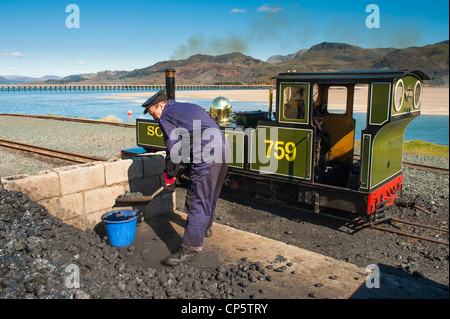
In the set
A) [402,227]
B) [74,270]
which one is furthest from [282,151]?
[74,270]

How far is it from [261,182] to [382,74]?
311 centimetres

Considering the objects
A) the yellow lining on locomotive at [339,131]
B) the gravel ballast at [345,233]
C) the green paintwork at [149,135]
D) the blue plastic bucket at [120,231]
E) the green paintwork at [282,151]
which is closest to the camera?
the blue plastic bucket at [120,231]

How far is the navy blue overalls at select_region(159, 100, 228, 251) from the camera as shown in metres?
4.46

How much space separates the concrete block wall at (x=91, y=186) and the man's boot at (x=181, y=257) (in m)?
1.57

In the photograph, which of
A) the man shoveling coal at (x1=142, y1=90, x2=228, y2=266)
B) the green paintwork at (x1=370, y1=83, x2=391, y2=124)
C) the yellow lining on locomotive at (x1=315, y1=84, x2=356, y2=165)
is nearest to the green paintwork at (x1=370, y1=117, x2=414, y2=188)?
the green paintwork at (x1=370, y1=83, x2=391, y2=124)

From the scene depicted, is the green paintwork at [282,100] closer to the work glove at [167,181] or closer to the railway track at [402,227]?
the railway track at [402,227]

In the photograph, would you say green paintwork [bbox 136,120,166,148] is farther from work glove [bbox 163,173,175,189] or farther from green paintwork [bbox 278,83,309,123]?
work glove [bbox 163,173,175,189]

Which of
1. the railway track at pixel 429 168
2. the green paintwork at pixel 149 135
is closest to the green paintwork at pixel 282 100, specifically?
the green paintwork at pixel 149 135

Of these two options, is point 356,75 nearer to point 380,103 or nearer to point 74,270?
point 380,103

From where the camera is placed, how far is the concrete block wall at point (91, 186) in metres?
4.73

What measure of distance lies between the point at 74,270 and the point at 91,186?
1896 millimetres

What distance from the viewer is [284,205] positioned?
7.61 metres

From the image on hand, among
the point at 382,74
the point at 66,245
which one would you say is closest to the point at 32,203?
the point at 66,245

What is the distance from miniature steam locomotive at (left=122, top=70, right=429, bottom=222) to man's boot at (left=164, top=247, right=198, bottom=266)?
10.4ft
